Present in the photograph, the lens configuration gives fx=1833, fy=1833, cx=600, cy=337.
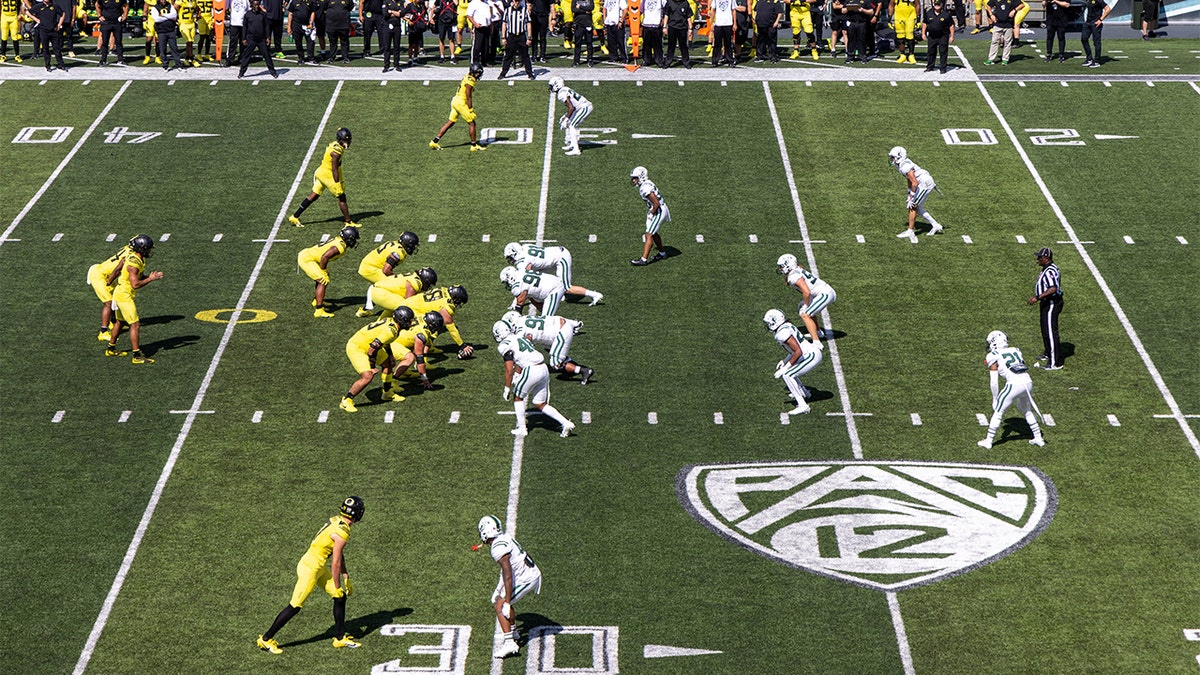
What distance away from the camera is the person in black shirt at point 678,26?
145ft

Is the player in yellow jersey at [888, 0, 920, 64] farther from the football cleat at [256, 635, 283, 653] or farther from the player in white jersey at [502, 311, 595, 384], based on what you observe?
the football cleat at [256, 635, 283, 653]

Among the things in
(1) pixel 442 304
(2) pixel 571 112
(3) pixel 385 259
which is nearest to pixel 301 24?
(2) pixel 571 112

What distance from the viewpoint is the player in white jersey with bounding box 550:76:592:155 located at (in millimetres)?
38281

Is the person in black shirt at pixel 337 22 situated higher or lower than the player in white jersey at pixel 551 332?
higher

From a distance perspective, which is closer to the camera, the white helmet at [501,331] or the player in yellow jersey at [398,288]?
the white helmet at [501,331]

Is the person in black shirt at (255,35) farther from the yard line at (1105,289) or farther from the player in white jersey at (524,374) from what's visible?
the player in white jersey at (524,374)

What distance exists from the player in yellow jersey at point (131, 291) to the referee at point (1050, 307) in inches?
551

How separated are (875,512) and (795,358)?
3780 mm

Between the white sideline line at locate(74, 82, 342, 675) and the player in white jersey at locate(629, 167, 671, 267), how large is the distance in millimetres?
7017

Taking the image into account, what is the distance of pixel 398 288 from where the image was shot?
96.5ft

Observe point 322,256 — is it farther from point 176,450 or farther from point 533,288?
point 176,450

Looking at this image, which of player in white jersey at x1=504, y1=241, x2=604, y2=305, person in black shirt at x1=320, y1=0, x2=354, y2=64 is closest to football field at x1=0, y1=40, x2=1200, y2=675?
player in white jersey at x1=504, y1=241, x2=604, y2=305

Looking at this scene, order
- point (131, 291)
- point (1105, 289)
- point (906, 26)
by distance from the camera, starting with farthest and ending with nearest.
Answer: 1. point (906, 26)
2. point (1105, 289)
3. point (131, 291)

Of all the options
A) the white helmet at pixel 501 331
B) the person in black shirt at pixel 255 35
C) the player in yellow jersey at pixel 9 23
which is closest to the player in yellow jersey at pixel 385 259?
the white helmet at pixel 501 331
